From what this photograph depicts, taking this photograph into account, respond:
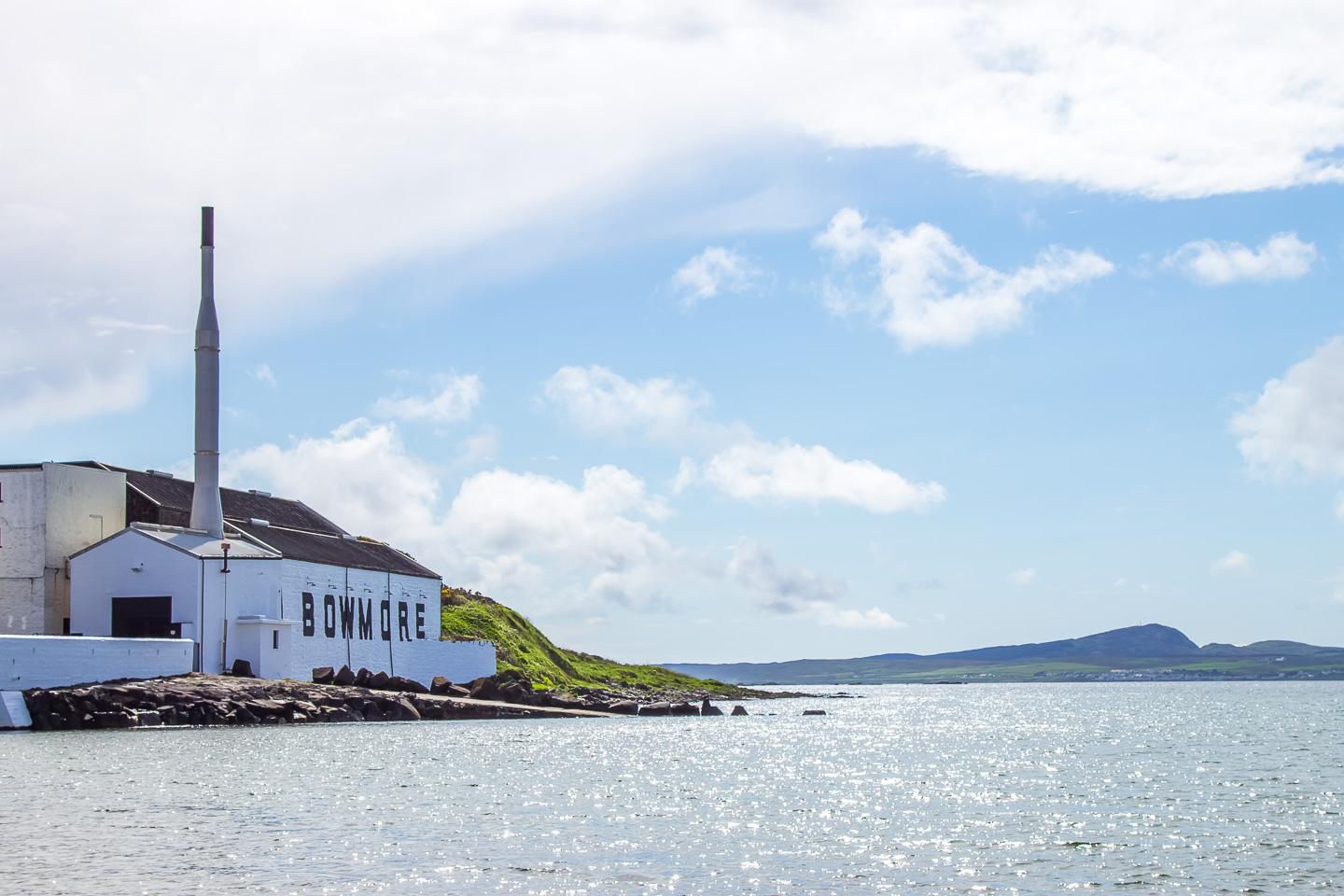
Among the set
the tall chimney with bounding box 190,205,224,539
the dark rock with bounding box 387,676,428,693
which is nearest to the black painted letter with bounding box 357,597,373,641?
the dark rock with bounding box 387,676,428,693

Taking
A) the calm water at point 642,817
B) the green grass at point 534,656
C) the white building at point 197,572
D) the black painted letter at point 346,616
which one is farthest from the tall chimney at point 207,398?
the green grass at point 534,656

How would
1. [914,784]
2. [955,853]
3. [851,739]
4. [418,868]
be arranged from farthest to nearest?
1. [851,739]
2. [914,784]
3. [955,853]
4. [418,868]

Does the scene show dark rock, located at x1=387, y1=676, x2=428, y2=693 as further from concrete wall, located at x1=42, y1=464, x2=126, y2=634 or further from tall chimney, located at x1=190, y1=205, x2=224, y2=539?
concrete wall, located at x1=42, y1=464, x2=126, y2=634

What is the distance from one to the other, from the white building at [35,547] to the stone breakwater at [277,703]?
9948 millimetres

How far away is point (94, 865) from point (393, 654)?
186ft

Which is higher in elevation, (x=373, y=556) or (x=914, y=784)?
(x=373, y=556)

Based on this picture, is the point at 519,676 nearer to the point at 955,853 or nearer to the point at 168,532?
the point at 168,532

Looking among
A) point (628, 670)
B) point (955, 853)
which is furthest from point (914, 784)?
point (628, 670)

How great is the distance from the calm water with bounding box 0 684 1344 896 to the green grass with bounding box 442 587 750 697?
142 feet

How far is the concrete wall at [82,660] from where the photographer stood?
52.0 metres

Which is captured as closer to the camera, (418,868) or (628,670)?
(418,868)

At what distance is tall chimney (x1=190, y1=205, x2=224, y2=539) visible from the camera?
70875mm

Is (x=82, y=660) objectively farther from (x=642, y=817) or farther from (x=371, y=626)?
(x=642, y=817)

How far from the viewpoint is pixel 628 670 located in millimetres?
124000
